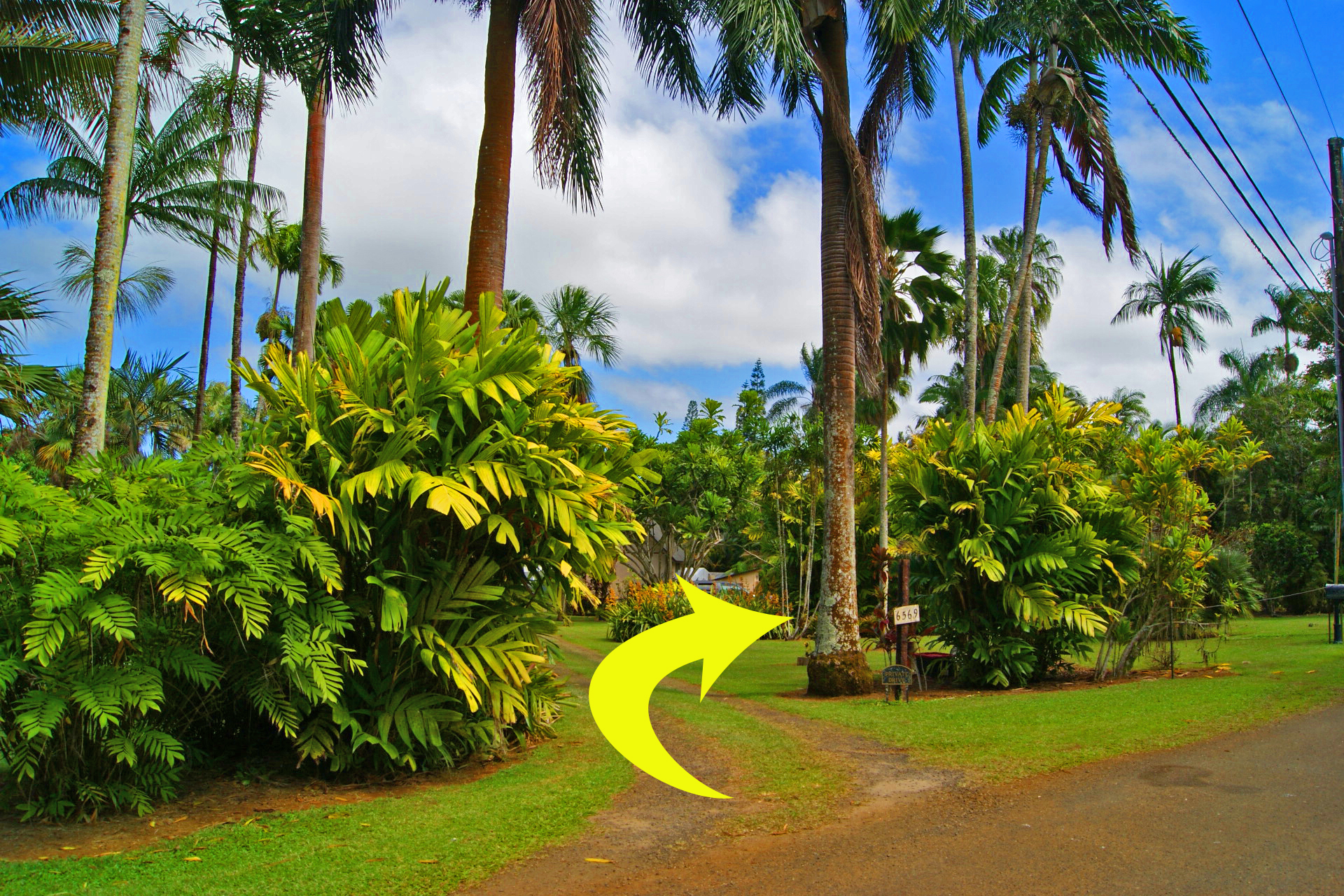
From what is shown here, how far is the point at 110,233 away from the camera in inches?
357

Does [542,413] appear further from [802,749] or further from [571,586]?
[802,749]

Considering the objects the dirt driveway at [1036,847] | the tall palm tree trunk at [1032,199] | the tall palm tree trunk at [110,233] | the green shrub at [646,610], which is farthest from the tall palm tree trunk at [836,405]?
the green shrub at [646,610]

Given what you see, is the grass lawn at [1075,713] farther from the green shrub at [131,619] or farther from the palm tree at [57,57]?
the palm tree at [57,57]

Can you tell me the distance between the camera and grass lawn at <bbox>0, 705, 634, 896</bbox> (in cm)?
484

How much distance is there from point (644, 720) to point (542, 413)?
4.10m

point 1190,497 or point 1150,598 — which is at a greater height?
point 1190,497

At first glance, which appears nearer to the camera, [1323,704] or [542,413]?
[542,413]

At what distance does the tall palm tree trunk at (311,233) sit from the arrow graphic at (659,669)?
23.4 feet

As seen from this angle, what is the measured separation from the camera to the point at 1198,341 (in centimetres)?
3875

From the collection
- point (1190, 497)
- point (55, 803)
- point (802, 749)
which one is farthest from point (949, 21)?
point (55, 803)

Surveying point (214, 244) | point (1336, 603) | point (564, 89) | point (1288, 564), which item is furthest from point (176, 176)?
point (1288, 564)

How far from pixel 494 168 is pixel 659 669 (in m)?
7.98

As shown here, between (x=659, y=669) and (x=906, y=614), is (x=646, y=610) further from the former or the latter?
(x=906, y=614)

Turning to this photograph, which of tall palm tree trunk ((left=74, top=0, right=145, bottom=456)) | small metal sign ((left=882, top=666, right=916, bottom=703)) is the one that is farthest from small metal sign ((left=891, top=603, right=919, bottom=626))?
tall palm tree trunk ((left=74, top=0, right=145, bottom=456))
